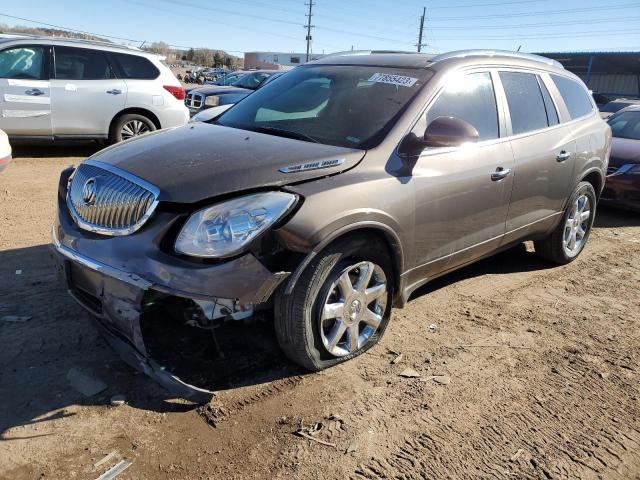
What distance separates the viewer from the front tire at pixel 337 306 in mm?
2812

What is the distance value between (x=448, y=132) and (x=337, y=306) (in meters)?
1.22

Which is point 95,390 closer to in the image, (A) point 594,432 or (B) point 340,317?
(B) point 340,317

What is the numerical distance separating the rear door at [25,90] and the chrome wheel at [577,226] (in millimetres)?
7452

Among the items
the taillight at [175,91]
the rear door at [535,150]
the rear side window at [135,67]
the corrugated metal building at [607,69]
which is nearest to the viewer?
the rear door at [535,150]

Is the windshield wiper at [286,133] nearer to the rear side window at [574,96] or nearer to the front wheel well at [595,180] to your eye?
the rear side window at [574,96]

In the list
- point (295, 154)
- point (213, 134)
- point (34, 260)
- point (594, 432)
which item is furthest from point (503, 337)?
point (34, 260)

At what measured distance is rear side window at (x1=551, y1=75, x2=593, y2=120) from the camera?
4.95 meters

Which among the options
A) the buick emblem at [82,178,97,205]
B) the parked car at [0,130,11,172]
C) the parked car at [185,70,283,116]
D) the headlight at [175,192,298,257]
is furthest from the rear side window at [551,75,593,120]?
the parked car at [185,70,283,116]

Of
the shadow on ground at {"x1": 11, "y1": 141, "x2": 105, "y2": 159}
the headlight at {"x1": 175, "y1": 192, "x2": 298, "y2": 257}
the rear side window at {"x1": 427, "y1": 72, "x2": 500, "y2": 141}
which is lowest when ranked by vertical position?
the shadow on ground at {"x1": 11, "y1": 141, "x2": 105, "y2": 159}

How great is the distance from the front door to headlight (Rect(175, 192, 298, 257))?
1.11 m

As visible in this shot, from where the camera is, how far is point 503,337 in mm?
3738

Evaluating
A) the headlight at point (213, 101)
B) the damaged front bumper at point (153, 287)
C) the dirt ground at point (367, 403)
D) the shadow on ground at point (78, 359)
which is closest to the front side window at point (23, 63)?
the headlight at point (213, 101)

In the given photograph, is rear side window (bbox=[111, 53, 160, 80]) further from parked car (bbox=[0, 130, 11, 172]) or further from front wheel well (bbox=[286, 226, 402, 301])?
front wheel well (bbox=[286, 226, 402, 301])

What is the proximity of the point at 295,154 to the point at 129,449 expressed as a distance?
1719mm
